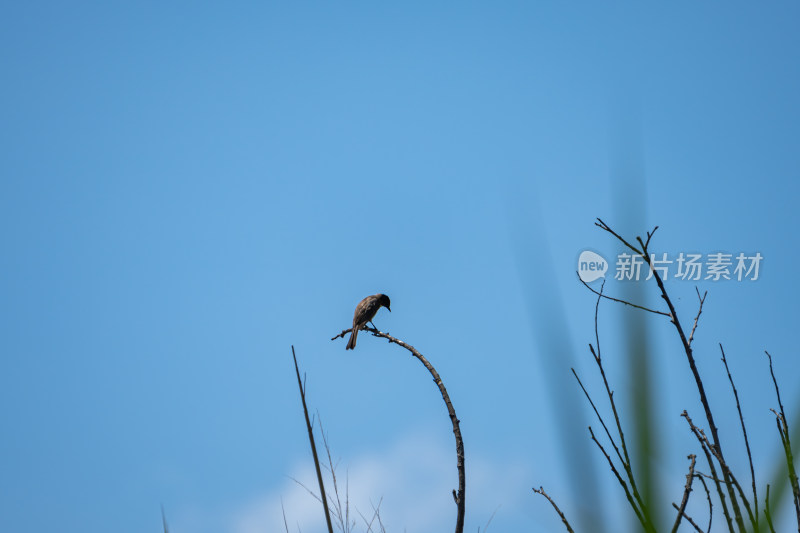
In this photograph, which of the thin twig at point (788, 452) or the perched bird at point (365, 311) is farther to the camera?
the perched bird at point (365, 311)

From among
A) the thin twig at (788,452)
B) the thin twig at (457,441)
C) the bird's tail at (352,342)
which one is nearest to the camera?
the thin twig at (788,452)

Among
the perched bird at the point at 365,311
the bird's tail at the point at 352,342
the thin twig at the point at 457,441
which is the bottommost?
the thin twig at the point at 457,441

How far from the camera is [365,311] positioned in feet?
28.9

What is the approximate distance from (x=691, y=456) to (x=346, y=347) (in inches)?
263

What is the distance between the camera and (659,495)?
2.38 feet

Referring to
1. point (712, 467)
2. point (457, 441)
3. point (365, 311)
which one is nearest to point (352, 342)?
point (365, 311)

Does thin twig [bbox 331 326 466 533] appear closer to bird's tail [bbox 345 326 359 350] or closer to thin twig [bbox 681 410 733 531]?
thin twig [bbox 681 410 733 531]

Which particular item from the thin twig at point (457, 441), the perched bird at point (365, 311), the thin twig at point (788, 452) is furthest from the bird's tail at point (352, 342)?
the thin twig at point (788, 452)

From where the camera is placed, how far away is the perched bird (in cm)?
840

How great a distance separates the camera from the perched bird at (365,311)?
8398 millimetres

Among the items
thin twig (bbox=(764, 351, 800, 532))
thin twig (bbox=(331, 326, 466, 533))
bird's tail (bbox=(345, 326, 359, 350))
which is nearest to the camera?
thin twig (bbox=(764, 351, 800, 532))

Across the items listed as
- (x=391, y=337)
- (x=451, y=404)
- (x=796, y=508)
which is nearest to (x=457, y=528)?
(x=451, y=404)

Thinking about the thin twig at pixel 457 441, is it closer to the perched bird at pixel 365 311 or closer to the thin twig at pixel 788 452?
the thin twig at pixel 788 452

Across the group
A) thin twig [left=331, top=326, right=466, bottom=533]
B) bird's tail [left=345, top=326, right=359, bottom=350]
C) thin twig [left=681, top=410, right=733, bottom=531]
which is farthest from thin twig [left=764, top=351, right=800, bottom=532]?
bird's tail [left=345, top=326, right=359, bottom=350]
